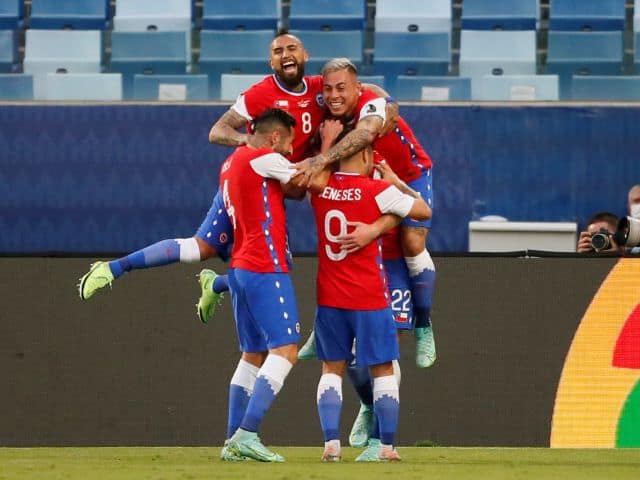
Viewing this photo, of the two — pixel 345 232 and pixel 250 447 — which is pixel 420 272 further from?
pixel 250 447

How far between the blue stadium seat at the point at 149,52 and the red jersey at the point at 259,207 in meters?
5.60

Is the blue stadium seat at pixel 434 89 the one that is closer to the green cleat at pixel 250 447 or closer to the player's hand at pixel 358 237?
the player's hand at pixel 358 237

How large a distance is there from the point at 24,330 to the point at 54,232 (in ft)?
6.07

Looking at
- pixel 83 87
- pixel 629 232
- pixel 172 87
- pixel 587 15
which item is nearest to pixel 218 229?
pixel 629 232

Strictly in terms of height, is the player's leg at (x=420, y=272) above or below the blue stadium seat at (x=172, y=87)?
below

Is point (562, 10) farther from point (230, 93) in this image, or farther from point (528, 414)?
point (528, 414)

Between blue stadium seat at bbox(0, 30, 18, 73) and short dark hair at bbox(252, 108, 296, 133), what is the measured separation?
19.6ft

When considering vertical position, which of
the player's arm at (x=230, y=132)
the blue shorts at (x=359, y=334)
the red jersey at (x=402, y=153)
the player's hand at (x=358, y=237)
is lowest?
the blue shorts at (x=359, y=334)

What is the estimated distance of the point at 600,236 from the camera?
9328mm

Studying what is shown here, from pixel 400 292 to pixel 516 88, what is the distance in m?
3.93

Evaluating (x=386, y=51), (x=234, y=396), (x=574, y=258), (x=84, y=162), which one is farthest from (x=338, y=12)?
(x=234, y=396)

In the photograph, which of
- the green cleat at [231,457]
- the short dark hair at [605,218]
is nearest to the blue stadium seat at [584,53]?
the short dark hair at [605,218]

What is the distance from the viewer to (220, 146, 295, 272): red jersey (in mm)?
6836

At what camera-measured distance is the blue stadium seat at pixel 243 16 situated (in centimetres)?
1275
